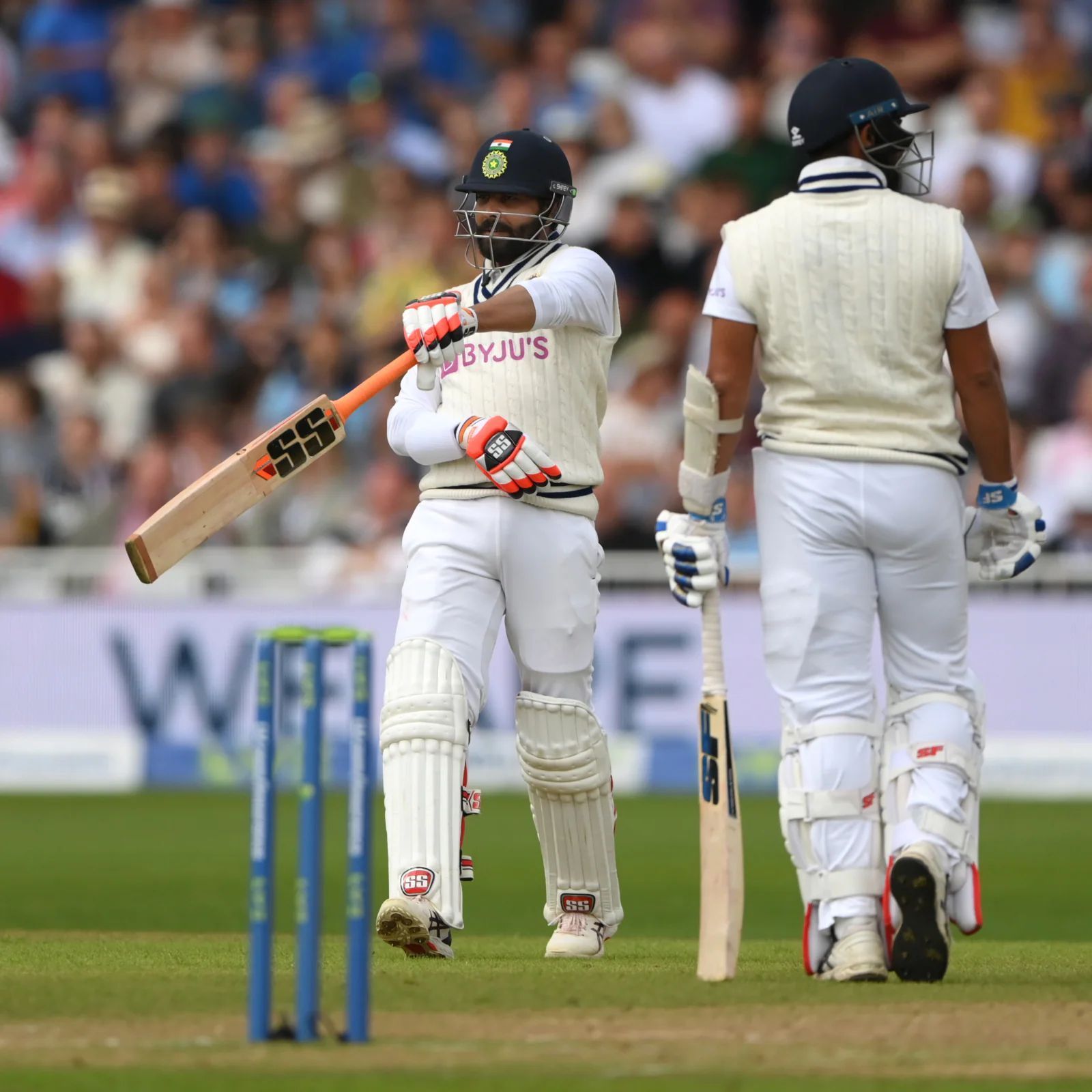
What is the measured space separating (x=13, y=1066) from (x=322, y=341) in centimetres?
1007

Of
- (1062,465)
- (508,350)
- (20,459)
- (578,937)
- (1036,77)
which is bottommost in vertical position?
(578,937)

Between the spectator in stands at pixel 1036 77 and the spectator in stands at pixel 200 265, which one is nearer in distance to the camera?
the spectator in stands at pixel 1036 77

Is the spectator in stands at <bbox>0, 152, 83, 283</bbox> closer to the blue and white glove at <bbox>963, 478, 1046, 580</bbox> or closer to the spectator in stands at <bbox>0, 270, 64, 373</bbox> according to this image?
the spectator in stands at <bbox>0, 270, 64, 373</bbox>

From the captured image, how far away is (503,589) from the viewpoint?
233 inches

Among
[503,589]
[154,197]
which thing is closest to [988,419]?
[503,589]

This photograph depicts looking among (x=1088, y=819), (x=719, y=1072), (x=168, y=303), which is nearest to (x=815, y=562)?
(x=719, y=1072)

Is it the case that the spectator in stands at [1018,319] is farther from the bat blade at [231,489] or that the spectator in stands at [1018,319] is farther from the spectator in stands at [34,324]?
the bat blade at [231,489]

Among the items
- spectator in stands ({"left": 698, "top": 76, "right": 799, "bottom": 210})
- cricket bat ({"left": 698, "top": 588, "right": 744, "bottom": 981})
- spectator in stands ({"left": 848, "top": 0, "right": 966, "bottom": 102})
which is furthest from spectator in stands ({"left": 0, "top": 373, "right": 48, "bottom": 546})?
cricket bat ({"left": 698, "top": 588, "right": 744, "bottom": 981})

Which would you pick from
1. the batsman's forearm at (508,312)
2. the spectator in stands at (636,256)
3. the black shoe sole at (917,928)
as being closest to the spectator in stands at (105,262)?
the spectator in stands at (636,256)

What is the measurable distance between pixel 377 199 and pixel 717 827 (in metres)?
10.6

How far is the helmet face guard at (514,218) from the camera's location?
603 cm

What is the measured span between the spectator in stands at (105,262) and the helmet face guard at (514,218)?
9228mm

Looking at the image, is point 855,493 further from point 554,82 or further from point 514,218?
point 554,82

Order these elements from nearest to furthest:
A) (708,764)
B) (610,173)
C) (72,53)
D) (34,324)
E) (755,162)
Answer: (708,764) < (755,162) < (610,173) < (34,324) < (72,53)
